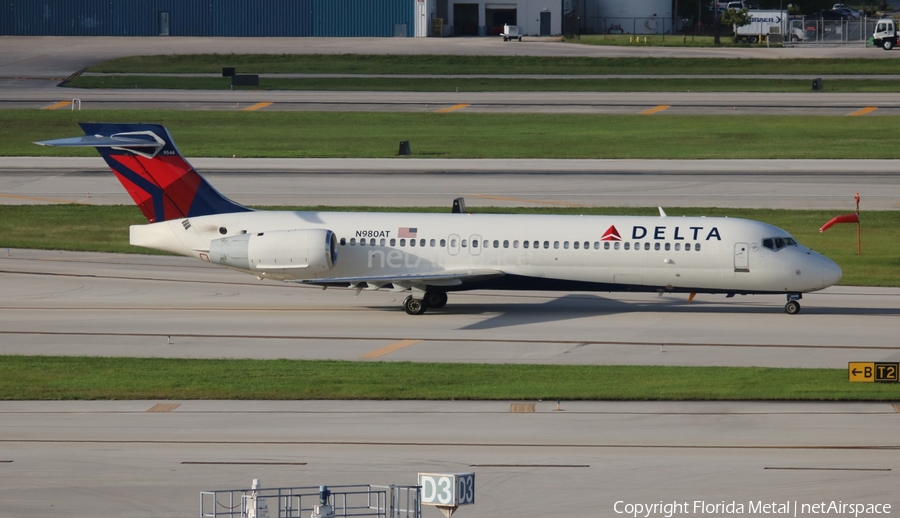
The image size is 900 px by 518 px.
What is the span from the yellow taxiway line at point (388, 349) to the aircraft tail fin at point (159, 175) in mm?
8773

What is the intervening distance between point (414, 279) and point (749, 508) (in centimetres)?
1845

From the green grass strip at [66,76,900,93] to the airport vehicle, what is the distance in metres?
24.4

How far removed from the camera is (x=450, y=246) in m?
36.7

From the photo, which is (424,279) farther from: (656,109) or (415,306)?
(656,109)

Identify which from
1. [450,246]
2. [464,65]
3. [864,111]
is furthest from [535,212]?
[464,65]

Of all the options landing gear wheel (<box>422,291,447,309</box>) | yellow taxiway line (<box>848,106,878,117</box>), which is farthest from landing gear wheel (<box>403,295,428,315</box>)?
yellow taxiway line (<box>848,106,878,117</box>)

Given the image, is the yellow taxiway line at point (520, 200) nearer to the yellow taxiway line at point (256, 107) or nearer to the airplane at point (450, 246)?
the airplane at point (450, 246)

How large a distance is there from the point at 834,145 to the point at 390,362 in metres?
48.8

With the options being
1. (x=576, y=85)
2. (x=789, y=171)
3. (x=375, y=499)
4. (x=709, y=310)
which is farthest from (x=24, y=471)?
(x=576, y=85)

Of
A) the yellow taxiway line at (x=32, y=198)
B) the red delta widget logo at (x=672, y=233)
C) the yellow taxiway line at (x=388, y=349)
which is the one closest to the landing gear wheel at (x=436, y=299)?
the yellow taxiway line at (x=388, y=349)

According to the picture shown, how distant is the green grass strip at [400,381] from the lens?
85.3 ft

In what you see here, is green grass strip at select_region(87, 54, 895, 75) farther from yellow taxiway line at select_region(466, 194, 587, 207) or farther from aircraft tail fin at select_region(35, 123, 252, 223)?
aircraft tail fin at select_region(35, 123, 252, 223)

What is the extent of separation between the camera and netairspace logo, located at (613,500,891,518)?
18.3m

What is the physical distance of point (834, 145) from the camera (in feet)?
232
